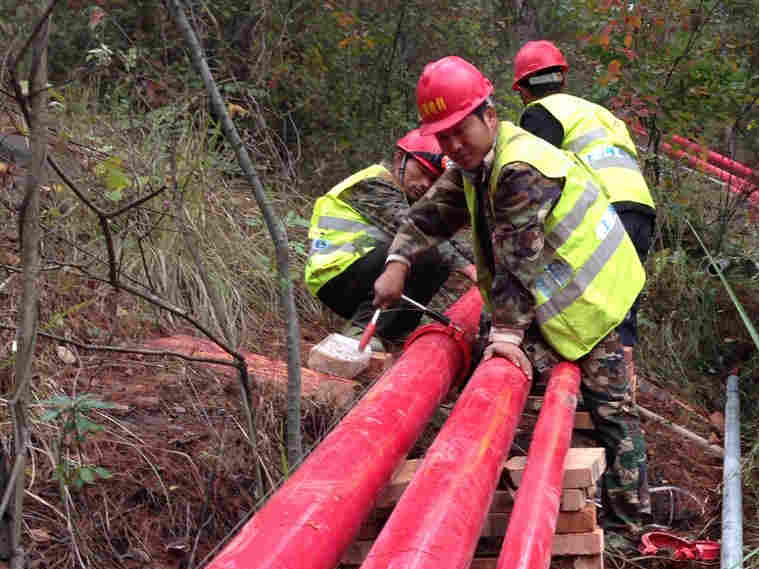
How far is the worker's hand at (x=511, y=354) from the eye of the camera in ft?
11.3

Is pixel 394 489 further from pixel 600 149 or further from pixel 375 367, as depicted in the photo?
pixel 600 149

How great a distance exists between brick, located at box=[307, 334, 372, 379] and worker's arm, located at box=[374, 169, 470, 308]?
22.2 inches

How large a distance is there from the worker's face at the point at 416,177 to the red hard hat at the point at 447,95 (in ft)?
5.25

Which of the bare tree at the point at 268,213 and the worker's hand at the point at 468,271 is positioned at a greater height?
the bare tree at the point at 268,213

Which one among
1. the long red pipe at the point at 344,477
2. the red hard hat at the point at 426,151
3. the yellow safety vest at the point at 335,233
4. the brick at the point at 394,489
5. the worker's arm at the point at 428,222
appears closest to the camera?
the long red pipe at the point at 344,477

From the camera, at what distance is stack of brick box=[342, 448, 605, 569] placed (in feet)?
10.0

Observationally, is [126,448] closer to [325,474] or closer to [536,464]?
[325,474]

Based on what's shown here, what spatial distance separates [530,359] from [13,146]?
10.9ft

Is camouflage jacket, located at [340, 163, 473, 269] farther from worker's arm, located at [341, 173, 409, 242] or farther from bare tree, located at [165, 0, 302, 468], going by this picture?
bare tree, located at [165, 0, 302, 468]

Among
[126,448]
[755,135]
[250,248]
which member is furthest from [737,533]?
[755,135]

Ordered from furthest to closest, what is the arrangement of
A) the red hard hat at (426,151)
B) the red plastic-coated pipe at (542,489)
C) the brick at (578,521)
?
the red hard hat at (426,151)
the brick at (578,521)
the red plastic-coated pipe at (542,489)

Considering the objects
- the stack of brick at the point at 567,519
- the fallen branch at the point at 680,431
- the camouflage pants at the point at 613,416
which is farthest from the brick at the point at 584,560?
the fallen branch at the point at 680,431

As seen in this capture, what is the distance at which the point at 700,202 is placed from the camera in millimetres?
7672

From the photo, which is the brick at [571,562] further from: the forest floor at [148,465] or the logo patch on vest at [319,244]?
the logo patch on vest at [319,244]
